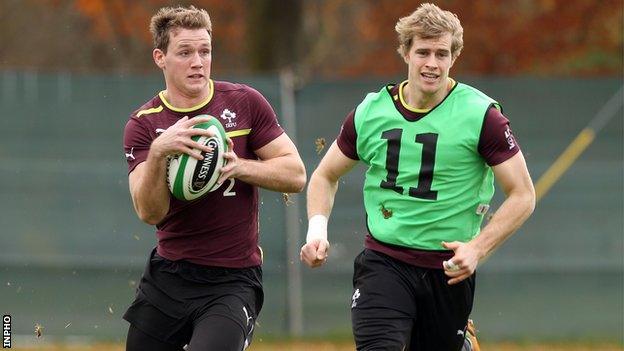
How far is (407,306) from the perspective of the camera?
20.9 ft

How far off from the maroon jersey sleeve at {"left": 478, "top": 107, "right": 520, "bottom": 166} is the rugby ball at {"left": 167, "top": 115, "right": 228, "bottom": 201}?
1.35 metres

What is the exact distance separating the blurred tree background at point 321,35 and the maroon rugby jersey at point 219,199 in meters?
13.0

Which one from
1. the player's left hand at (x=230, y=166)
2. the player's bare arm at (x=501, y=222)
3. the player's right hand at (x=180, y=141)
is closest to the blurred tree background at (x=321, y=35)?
the player's bare arm at (x=501, y=222)

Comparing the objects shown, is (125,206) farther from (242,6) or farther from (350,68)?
(350,68)

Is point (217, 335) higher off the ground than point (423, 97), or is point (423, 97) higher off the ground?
point (423, 97)

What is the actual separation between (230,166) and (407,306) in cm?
125

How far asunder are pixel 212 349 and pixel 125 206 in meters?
6.00

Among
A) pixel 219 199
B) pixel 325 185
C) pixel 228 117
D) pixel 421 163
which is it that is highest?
pixel 228 117

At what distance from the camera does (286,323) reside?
1180 cm

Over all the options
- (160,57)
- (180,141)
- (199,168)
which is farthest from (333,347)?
(180,141)

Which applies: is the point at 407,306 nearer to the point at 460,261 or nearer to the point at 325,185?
the point at 460,261

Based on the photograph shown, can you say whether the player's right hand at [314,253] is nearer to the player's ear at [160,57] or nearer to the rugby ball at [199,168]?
the rugby ball at [199,168]

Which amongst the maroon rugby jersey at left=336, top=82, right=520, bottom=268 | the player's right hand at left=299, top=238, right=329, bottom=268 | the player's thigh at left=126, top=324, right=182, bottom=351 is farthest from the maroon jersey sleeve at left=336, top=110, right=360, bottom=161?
the player's thigh at left=126, top=324, right=182, bottom=351

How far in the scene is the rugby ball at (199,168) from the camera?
19.0ft
